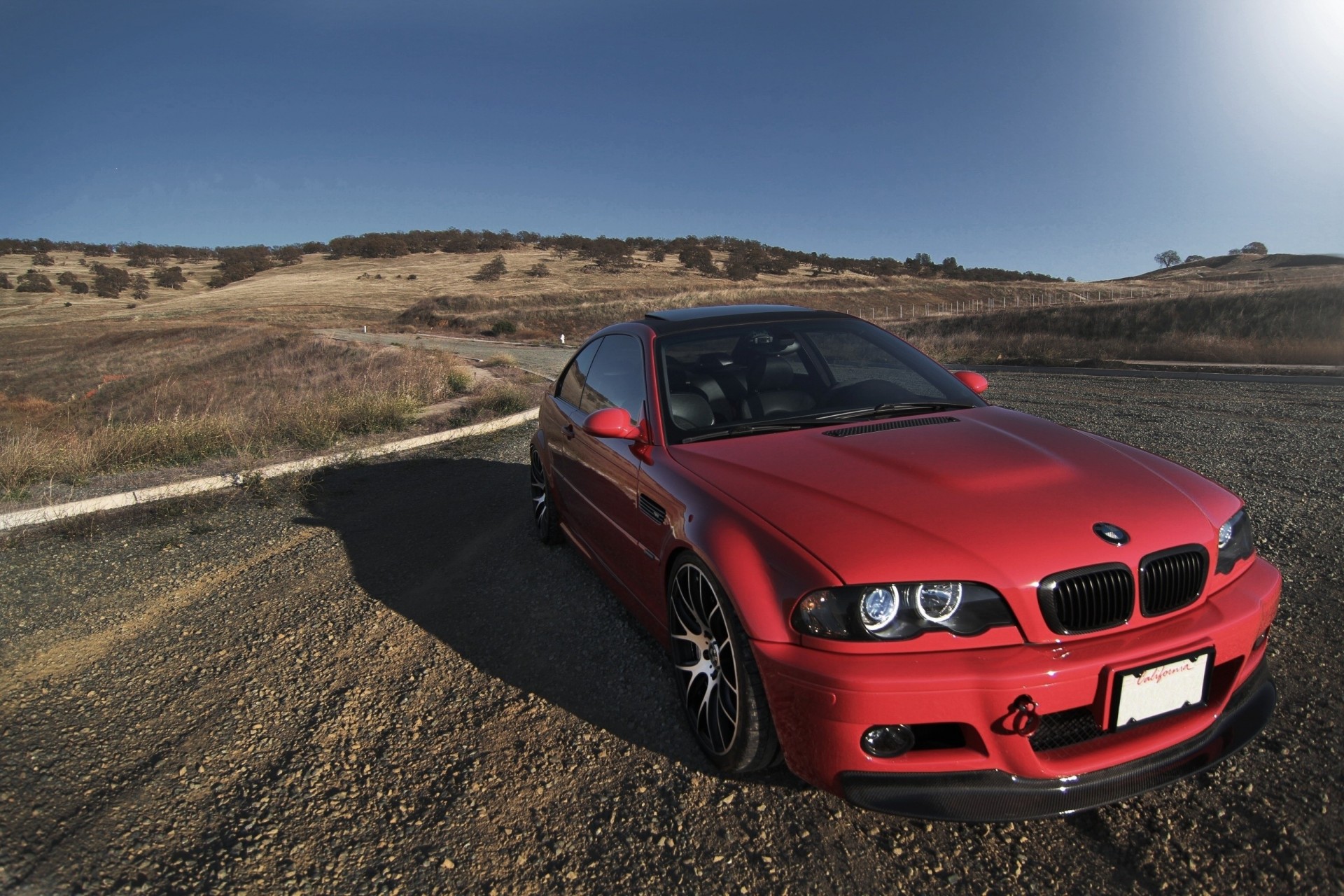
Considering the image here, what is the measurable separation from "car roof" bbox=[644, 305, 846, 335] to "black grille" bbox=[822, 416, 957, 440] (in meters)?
0.87

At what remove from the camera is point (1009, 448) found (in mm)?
2721

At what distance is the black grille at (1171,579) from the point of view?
2104 millimetres

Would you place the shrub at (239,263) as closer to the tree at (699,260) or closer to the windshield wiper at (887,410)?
the tree at (699,260)

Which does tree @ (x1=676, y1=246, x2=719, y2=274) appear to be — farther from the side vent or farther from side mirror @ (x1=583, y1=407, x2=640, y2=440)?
the side vent

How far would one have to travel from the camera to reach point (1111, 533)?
2.13 metres

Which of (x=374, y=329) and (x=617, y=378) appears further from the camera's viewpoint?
(x=374, y=329)

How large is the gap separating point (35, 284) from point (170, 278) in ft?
37.4

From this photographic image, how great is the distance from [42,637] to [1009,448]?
188 inches

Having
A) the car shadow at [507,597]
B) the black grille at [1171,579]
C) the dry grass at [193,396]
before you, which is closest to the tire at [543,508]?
the car shadow at [507,597]

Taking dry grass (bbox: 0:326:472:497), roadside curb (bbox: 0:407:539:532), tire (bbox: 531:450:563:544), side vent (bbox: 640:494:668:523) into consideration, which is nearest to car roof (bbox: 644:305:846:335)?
side vent (bbox: 640:494:668:523)

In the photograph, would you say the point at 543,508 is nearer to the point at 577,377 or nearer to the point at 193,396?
the point at 577,377

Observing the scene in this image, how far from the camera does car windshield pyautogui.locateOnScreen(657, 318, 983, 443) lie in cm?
328

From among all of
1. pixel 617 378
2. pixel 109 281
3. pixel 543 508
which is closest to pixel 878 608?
pixel 617 378

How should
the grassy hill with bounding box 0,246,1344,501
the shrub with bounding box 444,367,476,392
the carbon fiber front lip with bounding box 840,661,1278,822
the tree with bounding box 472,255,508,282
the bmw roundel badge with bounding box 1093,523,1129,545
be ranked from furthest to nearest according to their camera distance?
the tree with bounding box 472,255,508,282
the shrub with bounding box 444,367,476,392
the grassy hill with bounding box 0,246,1344,501
the bmw roundel badge with bounding box 1093,523,1129,545
the carbon fiber front lip with bounding box 840,661,1278,822
